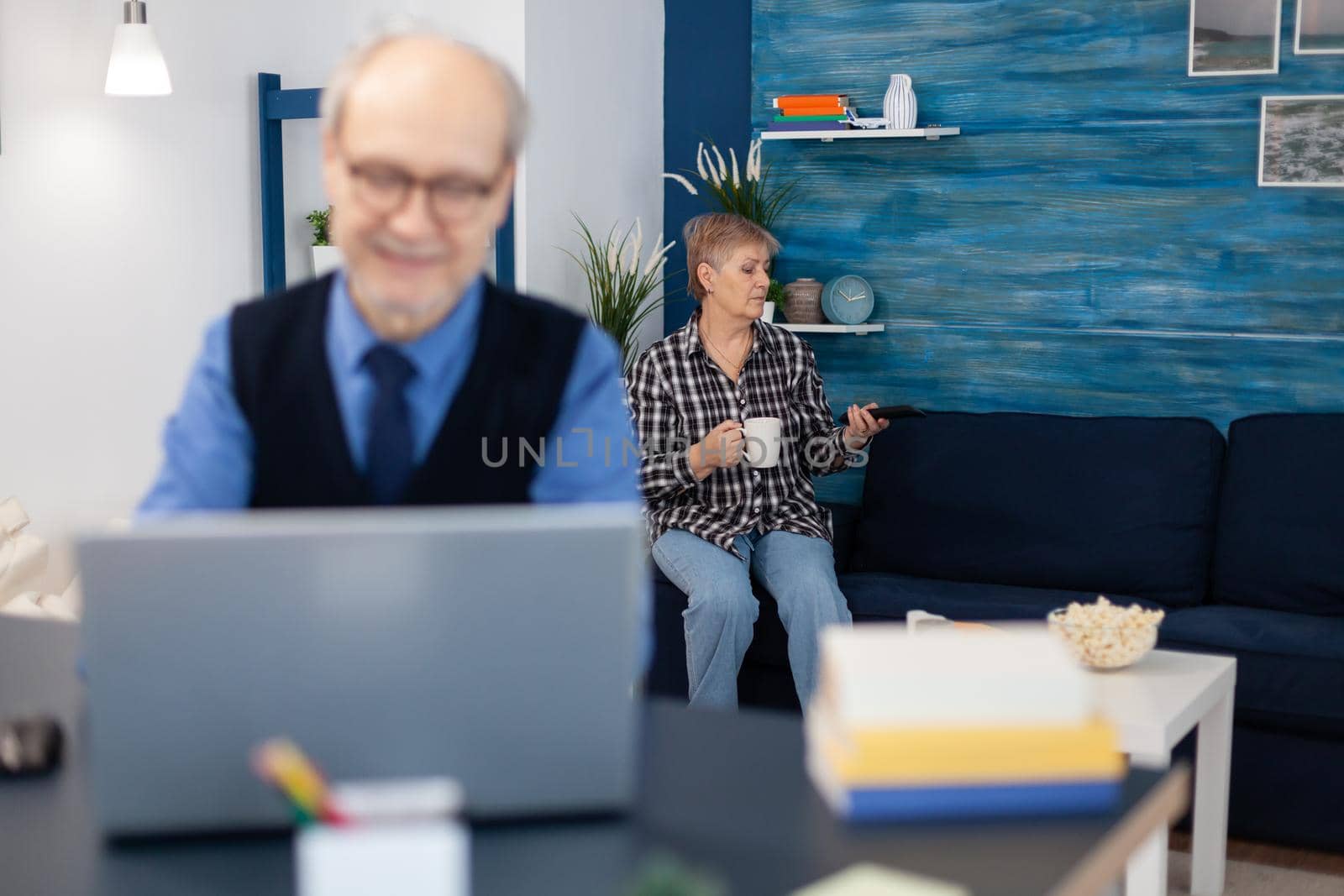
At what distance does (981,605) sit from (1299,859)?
0.85 m

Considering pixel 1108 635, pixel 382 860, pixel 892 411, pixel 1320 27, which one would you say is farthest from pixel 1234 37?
pixel 382 860

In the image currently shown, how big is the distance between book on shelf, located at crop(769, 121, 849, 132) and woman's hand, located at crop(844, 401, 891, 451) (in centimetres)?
103

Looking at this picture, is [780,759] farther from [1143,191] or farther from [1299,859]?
[1143,191]

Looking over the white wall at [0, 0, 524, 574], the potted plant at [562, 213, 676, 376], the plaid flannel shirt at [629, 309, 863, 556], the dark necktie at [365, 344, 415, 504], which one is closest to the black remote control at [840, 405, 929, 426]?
the plaid flannel shirt at [629, 309, 863, 556]

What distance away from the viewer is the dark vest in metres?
1.33

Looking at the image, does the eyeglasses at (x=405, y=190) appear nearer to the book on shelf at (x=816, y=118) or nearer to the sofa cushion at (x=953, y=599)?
the sofa cushion at (x=953, y=599)

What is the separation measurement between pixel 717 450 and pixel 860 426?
389mm

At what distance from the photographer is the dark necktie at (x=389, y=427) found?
1314 mm

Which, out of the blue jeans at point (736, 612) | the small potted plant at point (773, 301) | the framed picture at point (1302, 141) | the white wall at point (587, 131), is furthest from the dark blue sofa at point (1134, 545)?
the white wall at point (587, 131)

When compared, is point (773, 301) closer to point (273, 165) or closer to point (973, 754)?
point (273, 165)

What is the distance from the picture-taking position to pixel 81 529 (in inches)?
37.2

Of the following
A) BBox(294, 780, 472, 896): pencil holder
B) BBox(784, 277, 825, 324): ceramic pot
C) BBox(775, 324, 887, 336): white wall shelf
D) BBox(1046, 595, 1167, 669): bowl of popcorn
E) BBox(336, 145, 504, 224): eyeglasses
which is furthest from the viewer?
BBox(784, 277, 825, 324): ceramic pot

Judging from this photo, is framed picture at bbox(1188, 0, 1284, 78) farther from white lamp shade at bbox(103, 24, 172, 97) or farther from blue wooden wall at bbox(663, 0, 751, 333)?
white lamp shade at bbox(103, 24, 172, 97)

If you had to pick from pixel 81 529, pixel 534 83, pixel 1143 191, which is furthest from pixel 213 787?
pixel 1143 191
